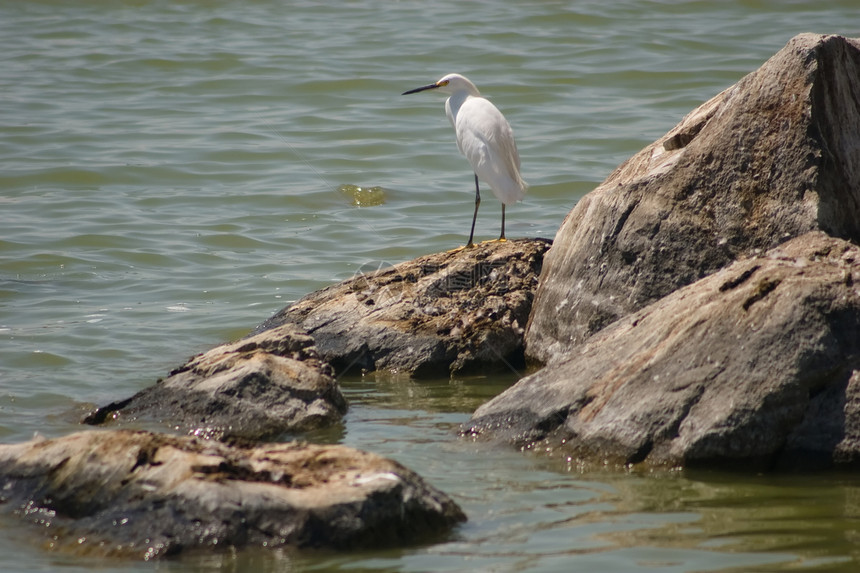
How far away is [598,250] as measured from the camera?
17.8ft

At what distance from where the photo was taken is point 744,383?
404 cm

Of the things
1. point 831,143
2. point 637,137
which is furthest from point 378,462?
point 637,137

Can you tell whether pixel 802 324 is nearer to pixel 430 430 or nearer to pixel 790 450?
pixel 790 450

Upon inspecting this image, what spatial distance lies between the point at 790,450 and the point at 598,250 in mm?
Result: 1654

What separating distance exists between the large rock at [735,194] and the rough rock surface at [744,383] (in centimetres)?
70

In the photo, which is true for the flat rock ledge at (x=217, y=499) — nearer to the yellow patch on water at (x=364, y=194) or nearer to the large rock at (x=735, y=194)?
the large rock at (x=735, y=194)

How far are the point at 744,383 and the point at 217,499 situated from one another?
2060 millimetres

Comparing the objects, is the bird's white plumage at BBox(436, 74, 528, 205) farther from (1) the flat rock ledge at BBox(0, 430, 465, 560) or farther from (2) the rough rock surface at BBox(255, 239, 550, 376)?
(1) the flat rock ledge at BBox(0, 430, 465, 560)

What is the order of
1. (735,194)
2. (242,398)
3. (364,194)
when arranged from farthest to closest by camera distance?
(364,194), (735,194), (242,398)

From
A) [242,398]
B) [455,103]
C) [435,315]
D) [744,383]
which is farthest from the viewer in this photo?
[455,103]

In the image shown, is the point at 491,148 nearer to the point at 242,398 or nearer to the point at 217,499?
the point at 242,398

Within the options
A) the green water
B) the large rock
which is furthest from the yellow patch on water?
the large rock

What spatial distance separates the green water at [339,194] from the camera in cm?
361

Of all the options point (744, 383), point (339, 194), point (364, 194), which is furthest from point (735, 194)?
point (339, 194)
